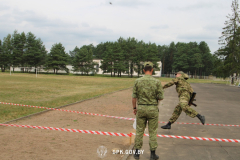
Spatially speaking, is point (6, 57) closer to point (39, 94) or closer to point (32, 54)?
point (32, 54)

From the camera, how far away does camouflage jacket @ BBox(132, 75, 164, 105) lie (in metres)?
4.36

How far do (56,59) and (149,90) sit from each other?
77.7 m

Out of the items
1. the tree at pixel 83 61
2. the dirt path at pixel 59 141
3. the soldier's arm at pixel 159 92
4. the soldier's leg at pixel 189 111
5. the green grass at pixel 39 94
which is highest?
the tree at pixel 83 61

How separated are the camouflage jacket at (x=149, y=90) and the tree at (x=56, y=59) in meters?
75.0

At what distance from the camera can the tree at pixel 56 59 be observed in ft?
250

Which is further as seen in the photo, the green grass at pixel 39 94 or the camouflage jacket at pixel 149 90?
the green grass at pixel 39 94

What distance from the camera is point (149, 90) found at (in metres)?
4.35

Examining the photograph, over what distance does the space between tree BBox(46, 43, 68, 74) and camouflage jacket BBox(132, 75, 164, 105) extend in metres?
75.0

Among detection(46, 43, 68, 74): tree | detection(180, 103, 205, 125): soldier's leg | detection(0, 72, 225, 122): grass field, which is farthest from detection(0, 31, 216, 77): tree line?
detection(180, 103, 205, 125): soldier's leg

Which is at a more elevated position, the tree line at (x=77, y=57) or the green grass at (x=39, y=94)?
the tree line at (x=77, y=57)

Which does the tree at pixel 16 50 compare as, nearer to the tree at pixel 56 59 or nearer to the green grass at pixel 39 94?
the tree at pixel 56 59

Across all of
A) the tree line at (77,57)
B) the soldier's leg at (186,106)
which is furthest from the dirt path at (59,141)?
the tree line at (77,57)

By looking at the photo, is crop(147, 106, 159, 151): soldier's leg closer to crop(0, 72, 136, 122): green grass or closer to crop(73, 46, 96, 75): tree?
crop(0, 72, 136, 122): green grass

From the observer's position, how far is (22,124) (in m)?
7.36
